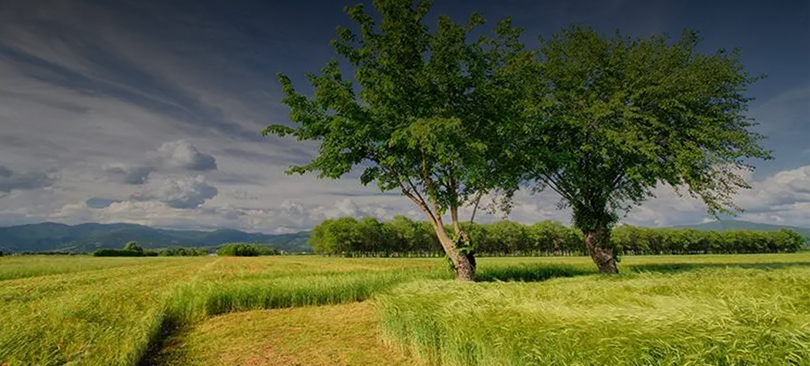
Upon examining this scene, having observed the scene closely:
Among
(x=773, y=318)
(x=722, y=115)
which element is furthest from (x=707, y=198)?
(x=773, y=318)

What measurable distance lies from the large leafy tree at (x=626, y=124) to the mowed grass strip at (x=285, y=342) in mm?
13278

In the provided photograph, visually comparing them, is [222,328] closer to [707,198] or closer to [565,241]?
[707,198]

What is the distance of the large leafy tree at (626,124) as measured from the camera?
20297 mm

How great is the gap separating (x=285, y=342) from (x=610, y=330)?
348 inches

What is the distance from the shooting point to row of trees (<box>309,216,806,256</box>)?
424 ft

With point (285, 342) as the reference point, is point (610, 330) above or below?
above

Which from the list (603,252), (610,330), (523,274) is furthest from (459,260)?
(610,330)

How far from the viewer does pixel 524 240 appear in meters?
138

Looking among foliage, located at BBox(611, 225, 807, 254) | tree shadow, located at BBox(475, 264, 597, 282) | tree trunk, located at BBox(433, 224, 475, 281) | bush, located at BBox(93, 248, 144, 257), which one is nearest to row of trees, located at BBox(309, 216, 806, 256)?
foliage, located at BBox(611, 225, 807, 254)

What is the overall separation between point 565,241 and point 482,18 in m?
133

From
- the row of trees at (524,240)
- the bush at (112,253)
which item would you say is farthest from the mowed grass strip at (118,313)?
the row of trees at (524,240)

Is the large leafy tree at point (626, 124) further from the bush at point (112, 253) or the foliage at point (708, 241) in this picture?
the foliage at point (708, 241)

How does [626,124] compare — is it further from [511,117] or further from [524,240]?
[524,240]

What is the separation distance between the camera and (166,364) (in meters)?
8.92
